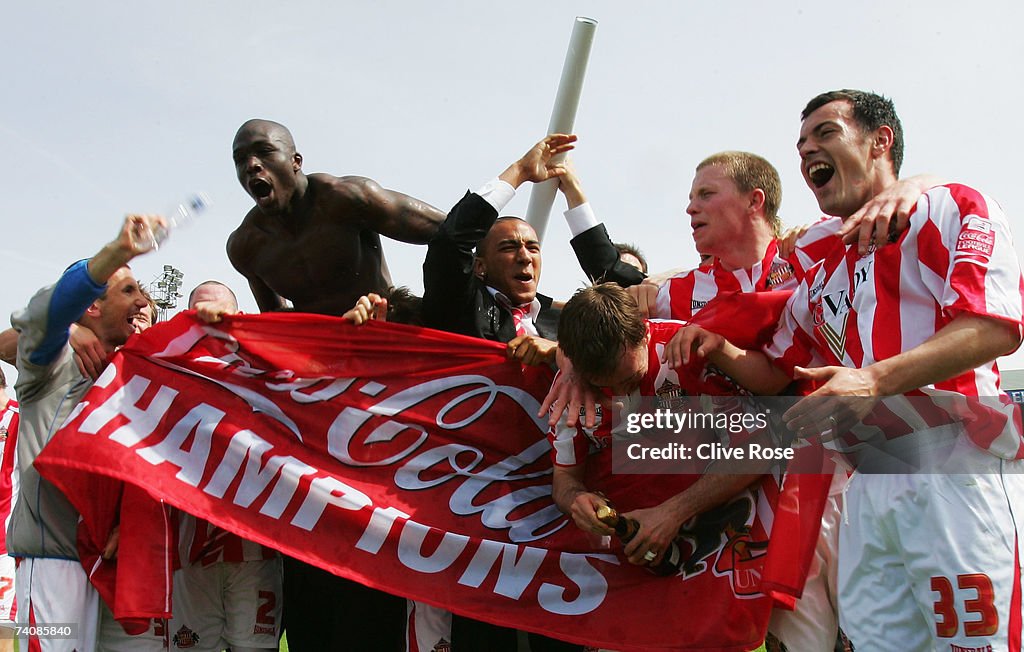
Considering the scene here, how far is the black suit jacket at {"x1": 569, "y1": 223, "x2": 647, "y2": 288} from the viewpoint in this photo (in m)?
4.64

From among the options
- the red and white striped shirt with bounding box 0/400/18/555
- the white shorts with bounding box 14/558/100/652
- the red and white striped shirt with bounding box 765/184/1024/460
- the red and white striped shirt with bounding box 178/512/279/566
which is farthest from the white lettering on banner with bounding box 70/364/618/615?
the red and white striped shirt with bounding box 0/400/18/555

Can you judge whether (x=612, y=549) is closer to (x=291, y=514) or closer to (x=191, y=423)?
(x=291, y=514)

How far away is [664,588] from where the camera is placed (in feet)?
10.8

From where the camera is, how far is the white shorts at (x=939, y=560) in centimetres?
238

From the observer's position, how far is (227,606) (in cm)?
420

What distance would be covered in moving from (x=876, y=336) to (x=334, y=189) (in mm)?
3246

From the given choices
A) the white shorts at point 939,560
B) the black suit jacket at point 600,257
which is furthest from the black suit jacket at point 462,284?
the white shorts at point 939,560

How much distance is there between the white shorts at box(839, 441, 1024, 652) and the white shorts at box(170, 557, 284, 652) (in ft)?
9.00

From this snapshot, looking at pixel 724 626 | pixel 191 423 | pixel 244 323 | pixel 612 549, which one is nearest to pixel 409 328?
pixel 244 323

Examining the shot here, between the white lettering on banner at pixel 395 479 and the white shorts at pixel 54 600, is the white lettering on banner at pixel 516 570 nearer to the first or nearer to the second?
the white lettering on banner at pixel 395 479

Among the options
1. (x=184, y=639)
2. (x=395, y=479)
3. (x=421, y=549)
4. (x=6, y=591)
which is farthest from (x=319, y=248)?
(x=6, y=591)

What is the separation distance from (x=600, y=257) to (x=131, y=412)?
249 centimetres

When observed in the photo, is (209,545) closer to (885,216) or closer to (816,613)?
(816,613)

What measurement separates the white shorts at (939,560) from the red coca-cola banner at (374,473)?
59cm
